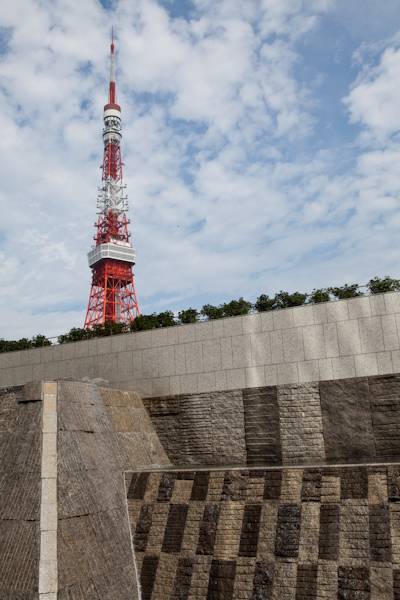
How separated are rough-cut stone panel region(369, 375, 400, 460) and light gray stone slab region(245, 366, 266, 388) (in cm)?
279

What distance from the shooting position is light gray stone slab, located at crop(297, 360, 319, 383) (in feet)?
43.5

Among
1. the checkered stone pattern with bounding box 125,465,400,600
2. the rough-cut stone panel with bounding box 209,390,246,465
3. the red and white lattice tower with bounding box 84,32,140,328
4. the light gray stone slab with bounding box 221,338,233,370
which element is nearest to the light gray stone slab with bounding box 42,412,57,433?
the checkered stone pattern with bounding box 125,465,400,600

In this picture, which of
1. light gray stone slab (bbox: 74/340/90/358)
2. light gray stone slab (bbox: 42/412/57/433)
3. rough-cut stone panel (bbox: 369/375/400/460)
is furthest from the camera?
light gray stone slab (bbox: 74/340/90/358)

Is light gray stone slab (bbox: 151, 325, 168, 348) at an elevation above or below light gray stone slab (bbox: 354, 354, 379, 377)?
above

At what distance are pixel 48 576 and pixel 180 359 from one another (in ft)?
A: 25.1

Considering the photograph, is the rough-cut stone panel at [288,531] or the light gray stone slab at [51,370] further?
the light gray stone slab at [51,370]

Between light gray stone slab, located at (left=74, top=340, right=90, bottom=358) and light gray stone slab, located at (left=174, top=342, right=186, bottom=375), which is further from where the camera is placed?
light gray stone slab, located at (left=74, top=340, right=90, bottom=358)

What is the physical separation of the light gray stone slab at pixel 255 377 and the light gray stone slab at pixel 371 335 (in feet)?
8.77

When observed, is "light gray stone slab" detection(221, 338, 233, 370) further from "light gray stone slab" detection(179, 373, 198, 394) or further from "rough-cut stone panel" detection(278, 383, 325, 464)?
"rough-cut stone panel" detection(278, 383, 325, 464)

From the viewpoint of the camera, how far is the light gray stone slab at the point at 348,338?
13.0m

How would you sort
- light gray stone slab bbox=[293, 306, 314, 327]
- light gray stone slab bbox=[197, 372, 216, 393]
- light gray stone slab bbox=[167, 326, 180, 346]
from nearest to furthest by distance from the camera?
light gray stone slab bbox=[293, 306, 314, 327] → light gray stone slab bbox=[197, 372, 216, 393] → light gray stone slab bbox=[167, 326, 180, 346]

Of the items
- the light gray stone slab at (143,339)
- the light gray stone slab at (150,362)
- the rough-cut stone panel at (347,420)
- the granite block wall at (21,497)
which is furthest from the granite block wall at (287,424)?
the granite block wall at (21,497)

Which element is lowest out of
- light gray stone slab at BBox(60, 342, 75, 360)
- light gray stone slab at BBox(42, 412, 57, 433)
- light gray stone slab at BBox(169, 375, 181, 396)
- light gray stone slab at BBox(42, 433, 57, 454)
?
light gray stone slab at BBox(42, 433, 57, 454)

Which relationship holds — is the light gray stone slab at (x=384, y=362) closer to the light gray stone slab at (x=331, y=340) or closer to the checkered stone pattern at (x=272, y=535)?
the light gray stone slab at (x=331, y=340)
